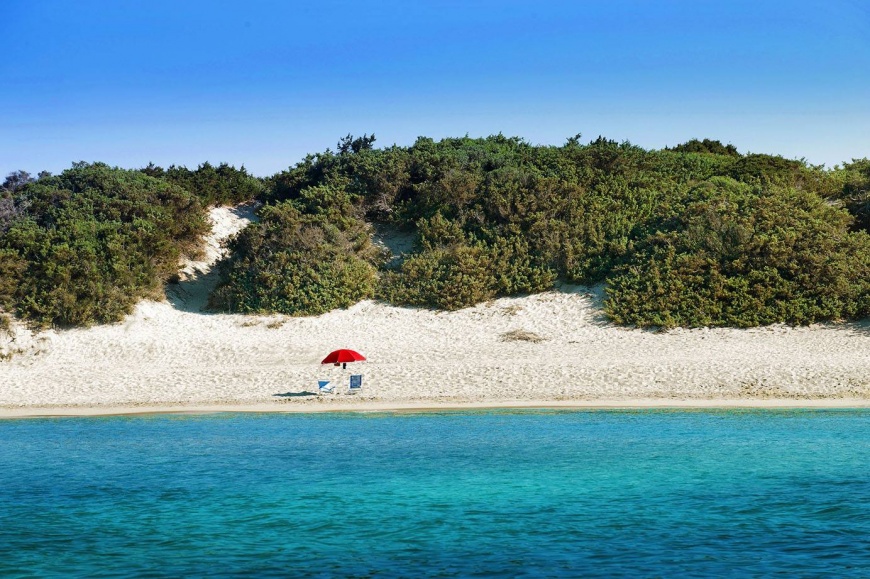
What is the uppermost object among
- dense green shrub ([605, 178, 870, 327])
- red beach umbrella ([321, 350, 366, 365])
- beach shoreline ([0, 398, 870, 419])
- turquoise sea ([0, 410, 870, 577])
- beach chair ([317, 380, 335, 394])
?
dense green shrub ([605, 178, 870, 327])

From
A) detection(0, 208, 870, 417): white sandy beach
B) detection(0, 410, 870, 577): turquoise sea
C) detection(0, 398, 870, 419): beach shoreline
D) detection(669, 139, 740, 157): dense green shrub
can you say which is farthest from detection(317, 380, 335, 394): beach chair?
detection(669, 139, 740, 157): dense green shrub

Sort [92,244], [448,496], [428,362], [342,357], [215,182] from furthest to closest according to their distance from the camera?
[215,182] → [92,244] → [428,362] → [342,357] → [448,496]

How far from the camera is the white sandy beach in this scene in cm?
2086

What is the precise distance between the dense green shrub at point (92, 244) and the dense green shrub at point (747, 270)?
16.0 m

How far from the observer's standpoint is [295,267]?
3008cm

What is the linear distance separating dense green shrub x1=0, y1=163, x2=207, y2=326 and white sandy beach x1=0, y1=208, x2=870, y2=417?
2.90ft

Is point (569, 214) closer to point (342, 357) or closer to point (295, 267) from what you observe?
point (295, 267)

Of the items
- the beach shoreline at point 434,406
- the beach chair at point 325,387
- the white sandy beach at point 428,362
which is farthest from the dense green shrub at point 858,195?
the beach chair at point 325,387

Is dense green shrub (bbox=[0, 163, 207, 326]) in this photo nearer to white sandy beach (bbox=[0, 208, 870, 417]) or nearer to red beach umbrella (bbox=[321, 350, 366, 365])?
white sandy beach (bbox=[0, 208, 870, 417])

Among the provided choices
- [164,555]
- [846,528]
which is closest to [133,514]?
[164,555]

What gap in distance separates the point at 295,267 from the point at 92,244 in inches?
273

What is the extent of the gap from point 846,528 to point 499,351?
15141mm

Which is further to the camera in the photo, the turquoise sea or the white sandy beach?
the white sandy beach

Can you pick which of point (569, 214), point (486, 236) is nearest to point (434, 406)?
point (486, 236)
